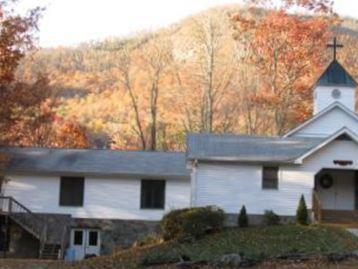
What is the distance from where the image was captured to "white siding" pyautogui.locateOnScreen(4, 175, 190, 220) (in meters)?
37.2

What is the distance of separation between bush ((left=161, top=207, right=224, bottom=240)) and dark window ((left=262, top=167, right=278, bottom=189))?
16.2 feet

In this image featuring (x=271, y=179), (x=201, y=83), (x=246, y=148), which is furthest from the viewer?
(x=201, y=83)

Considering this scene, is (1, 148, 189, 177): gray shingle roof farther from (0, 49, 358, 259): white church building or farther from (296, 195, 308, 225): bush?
(296, 195, 308, 225): bush

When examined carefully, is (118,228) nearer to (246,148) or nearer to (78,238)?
(78,238)

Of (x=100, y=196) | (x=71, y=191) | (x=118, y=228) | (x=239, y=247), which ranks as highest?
(x=71, y=191)

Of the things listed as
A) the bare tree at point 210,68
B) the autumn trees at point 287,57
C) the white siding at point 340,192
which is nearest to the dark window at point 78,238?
the white siding at point 340,192

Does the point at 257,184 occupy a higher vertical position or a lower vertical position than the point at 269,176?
lower

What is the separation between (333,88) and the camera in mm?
42531

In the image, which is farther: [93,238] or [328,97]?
[328,97]

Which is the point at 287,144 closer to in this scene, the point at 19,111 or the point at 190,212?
the point at 190,212

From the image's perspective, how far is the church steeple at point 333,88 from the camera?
42188mm

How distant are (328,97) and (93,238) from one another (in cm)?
1666

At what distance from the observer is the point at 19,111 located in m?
34.5

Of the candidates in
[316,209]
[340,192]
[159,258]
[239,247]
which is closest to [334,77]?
[340,192]
